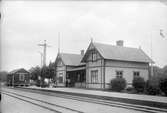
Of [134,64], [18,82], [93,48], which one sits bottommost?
[18,82]

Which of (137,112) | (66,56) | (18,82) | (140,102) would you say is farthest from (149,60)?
(18,82)

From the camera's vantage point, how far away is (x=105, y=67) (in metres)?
23.9

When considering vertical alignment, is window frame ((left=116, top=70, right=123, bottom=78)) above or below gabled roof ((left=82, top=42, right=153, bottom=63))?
below

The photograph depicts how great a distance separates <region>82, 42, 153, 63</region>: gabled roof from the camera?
24.6m

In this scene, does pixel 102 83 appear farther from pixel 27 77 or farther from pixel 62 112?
pixel 27 77

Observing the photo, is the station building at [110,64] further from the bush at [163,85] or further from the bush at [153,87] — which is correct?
the bush at [163,85]

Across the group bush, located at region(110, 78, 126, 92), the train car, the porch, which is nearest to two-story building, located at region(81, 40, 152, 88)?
the porch

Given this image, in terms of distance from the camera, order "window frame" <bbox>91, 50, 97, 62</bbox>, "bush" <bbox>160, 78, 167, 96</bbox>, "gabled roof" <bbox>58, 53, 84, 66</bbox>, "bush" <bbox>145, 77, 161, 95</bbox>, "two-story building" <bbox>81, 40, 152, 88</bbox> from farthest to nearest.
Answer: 1. "gabled roof" <bbox>58, 53, 84, 66</bbox>
2. "window frame" <bbox>91, 50, 97, 62</bbox>
3. "two-story building" <bbox>81, 40, 152, 88</bbox>
4. "bush" <bbox>145, 77, 161, 95</bbox>
5. "bush" <bbox>160, 78, 167, 96</bbox>

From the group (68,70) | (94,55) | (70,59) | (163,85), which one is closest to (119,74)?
(94,55)

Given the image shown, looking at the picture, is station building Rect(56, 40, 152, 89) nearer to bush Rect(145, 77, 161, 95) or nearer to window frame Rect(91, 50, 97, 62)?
window frame Rect(91, 50, 97, 62)

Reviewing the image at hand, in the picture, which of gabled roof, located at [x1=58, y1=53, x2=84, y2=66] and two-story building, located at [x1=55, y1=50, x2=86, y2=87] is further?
gabled roof, located at [x1=58, y1=53, x2=84, y2=66]

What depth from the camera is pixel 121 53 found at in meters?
26.2

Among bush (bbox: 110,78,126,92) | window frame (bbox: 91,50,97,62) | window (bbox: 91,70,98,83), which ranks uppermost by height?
window frame (bbox: 91,50,97,62)

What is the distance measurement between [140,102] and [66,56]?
2514cm
